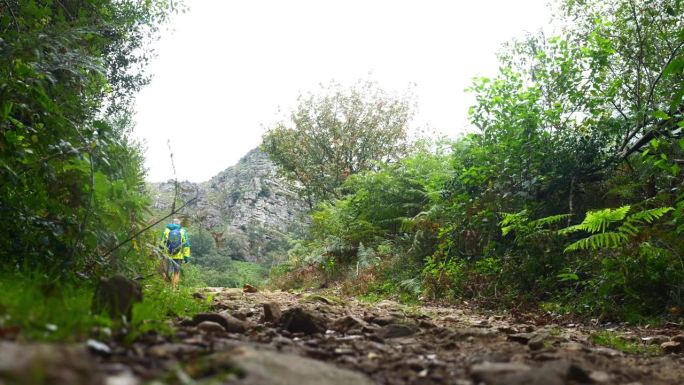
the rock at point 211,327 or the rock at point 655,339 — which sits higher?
the rock at point 211,327

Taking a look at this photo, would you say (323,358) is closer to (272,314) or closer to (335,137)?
(272,314)

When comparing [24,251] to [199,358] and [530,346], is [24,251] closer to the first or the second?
[199,358]

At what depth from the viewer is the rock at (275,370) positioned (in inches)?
63.6

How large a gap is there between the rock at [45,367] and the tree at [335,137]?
21.5 m

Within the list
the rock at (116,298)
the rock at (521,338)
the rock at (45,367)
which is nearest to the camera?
the rock at (45,367)

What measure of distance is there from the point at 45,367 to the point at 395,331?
255 centimetres

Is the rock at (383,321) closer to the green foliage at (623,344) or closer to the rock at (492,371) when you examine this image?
the green foliage at (623,344)

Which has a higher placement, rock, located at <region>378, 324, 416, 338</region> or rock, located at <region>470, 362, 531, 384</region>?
rock, located at <region>470, 362, 531, 384</region>

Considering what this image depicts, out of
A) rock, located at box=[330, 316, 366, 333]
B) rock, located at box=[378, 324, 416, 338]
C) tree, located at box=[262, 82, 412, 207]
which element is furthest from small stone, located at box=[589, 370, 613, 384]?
tree, located at box=[262, 82, 412, 207]

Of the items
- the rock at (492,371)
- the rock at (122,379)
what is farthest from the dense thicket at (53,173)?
the rock at (492,371)

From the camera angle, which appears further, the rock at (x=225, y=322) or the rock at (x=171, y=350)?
the rock at (x=225, y=322)

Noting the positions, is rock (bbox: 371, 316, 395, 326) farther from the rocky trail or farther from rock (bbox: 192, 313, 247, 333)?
rock (bbox: 192, 313, 247, 333)

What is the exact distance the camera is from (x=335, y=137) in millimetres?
23797

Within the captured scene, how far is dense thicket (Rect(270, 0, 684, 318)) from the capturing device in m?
5.68
